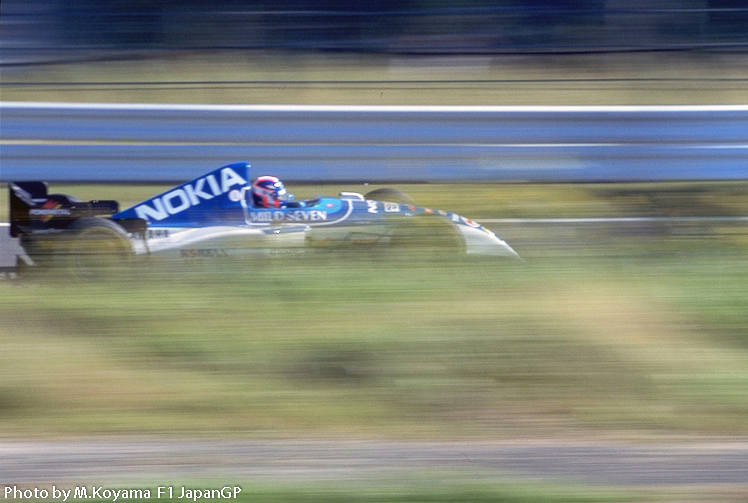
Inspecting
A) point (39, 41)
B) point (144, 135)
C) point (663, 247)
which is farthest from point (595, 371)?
point (39, 41)

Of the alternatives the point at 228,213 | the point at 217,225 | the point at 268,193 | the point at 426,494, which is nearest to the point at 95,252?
the point at 217,225

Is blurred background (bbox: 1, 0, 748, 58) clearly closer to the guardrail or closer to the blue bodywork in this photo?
the guardrail

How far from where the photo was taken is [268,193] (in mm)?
5996

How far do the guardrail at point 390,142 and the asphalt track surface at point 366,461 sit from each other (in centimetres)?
310

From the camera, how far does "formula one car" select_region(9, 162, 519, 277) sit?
4.88m

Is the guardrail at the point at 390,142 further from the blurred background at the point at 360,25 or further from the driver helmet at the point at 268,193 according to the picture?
A: the blurred background at the point at 360,25

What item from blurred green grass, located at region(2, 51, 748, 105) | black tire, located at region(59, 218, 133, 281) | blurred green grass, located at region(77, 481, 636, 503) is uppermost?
blurred green grass, located at region(2, 51, 748, 105)

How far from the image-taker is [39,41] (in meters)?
7.12

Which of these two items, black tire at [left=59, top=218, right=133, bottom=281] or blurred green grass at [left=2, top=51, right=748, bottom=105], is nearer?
black tire at [left=59, top=218, right=133, bottom=281]

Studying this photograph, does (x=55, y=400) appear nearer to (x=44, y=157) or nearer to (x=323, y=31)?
(x=44, y=157)

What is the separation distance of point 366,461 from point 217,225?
3.00m

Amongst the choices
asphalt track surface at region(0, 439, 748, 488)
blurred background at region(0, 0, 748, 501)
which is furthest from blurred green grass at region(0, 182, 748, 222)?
asphalt track surface at region(0, 439, 748, 488)

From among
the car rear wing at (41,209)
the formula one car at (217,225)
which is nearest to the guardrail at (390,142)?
the car rear wing at (41,209)

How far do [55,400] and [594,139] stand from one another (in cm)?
419
